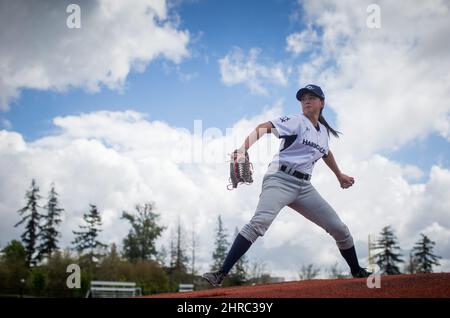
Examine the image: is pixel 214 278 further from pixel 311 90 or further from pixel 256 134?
pixel 311 90

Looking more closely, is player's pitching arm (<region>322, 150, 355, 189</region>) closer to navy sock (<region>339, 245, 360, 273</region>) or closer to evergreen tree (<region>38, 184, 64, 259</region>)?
navy sock (<region>339, 245, 360, 273</region>)

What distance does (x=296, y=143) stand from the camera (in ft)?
15.5

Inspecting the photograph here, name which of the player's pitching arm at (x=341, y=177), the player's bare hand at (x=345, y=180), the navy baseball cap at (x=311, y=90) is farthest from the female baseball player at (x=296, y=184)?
the player's bare hand at (x=345, y=180)

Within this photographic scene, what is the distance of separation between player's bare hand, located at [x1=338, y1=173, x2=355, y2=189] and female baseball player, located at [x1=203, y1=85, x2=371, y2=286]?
1.99ft

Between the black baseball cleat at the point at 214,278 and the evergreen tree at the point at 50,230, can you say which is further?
the evergreen tree at the point at 50,230

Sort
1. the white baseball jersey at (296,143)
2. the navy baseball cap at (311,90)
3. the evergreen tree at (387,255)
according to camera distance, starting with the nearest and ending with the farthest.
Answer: the white baseball jersey at (296,143), the navy baseball cap at (311,90), the evergreen tree at (387,255)

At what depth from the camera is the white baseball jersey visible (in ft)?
15.3

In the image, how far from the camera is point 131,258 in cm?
4888

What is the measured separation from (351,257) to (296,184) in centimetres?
125

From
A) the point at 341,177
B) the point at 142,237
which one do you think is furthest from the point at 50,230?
the point at 341,177

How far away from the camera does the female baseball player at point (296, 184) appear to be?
4.39m

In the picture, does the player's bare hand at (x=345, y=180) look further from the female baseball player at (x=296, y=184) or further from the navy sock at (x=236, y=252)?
the navy sock at (x=236, y=252)
